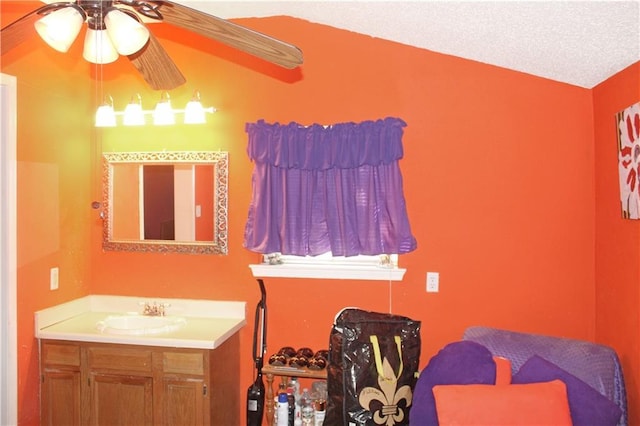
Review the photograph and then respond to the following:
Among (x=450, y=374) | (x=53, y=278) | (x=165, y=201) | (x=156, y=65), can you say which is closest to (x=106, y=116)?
(x=165, y=201)

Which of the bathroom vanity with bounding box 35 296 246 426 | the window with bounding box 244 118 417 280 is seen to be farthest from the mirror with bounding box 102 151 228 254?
the bathroom vanity with bounding box 35 296 246 426

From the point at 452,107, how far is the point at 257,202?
1.28 meters

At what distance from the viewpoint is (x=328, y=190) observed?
3.00 metres

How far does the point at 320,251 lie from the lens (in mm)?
3014

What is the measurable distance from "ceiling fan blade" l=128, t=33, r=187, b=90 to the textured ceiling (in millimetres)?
1007

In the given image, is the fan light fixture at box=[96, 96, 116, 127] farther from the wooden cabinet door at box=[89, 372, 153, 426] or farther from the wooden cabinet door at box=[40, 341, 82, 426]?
the wooden cabinet door at box=[89, 372, 153, 426]

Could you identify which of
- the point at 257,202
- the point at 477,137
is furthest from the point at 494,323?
the point at 257,202

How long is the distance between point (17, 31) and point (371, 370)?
207 cm

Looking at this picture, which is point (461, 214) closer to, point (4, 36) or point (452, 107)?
point (452, 107)

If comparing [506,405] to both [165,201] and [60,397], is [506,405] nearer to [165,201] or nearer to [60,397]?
[165,201]

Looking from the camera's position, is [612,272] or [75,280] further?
[75,280]

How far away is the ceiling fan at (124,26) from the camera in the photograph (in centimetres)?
152

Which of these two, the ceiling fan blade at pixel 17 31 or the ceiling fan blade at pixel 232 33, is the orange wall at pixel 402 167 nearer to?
the ceiling fan blade at pixel 17 31

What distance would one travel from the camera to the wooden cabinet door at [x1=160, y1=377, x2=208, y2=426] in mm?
2707
